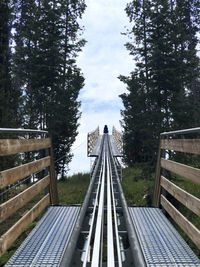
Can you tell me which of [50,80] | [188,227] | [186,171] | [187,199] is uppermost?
[50,80]

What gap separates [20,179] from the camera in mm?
3766

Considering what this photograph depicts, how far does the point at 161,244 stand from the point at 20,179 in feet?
7.41

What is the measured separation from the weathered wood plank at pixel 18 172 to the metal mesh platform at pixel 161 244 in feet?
6.37

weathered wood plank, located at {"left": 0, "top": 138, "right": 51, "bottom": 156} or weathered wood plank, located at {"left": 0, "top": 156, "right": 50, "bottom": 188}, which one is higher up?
weathered wood plank, located at {"left": 0, "top": 138, "right": 51, "bottom": 156}

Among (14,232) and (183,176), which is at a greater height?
(183,176)

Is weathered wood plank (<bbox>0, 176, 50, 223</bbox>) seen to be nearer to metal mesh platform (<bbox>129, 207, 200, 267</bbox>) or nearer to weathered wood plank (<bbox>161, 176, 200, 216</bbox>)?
metal mesh platform (<bbox>129, 207, 200, 267</bbox>)

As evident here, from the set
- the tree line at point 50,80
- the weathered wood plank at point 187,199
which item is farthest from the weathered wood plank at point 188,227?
the tree line at point 50,80

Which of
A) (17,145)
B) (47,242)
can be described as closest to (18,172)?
(17,145)

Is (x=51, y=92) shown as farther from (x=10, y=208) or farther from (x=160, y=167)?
(x=10, y=208)

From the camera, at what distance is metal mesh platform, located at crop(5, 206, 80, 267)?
300 centimetres

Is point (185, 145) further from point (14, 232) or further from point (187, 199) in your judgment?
point (14, 232)

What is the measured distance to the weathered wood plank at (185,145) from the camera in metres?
3.18

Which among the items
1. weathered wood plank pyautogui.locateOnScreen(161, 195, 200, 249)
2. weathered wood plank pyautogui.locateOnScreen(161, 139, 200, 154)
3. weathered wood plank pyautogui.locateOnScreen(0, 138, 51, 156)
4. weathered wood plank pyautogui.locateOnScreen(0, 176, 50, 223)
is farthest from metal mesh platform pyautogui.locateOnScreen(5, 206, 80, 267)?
weathered wood plank pyautogui.locateOnScreen(161, 139, 200, 154)

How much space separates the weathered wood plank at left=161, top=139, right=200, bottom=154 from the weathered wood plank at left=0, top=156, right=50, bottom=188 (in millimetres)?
2363
